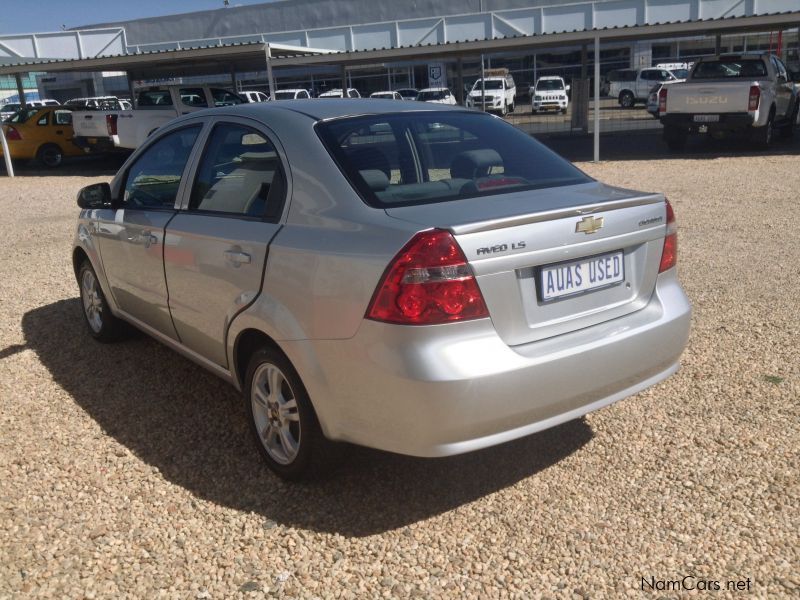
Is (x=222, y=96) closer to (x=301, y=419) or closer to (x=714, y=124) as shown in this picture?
(x=714, y=124)

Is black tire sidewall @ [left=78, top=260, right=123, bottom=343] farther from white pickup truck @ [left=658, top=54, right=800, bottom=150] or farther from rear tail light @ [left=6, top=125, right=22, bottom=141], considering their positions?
rear tail light @ [left=6, top=125, right=22, bottom=141]

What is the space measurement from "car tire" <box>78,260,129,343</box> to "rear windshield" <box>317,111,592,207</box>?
2.66 m

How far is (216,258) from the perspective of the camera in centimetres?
370

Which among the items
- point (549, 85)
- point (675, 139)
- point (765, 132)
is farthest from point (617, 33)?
point (549, 85)

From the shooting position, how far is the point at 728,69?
687 inches

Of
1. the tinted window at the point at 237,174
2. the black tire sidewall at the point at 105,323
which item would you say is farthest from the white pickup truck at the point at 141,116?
the tinted window at the point at 237,174

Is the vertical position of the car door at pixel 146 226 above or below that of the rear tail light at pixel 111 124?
below

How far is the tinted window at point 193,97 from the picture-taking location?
1967 cm

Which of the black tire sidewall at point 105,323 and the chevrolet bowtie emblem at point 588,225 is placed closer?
the chevrolet bowtie emblem at point 588,225

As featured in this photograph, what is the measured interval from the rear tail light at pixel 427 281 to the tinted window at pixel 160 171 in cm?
193

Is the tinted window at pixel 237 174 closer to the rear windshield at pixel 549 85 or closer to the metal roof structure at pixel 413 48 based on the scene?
the metal roof structure at pixel 413 48

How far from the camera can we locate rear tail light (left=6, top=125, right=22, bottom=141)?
2172 centimetres

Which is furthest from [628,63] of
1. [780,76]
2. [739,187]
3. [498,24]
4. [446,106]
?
[446,106]

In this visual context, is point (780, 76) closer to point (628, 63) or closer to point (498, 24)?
point (498, 24)
